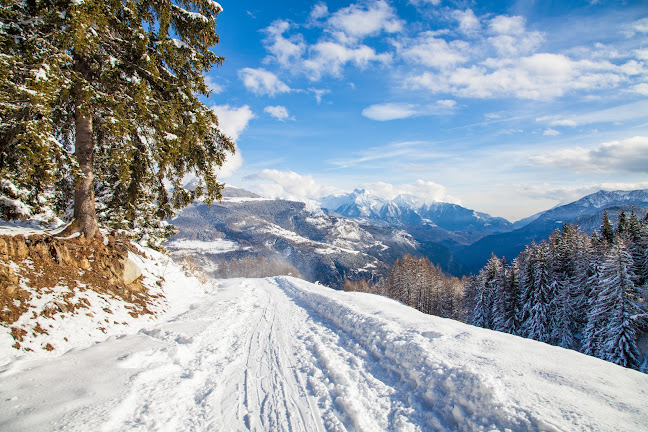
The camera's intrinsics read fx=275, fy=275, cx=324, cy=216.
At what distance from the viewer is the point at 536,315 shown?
94.8ft

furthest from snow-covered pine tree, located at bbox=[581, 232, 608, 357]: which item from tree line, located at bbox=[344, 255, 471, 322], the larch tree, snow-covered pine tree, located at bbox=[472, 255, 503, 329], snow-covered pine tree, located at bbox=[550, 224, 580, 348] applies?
the larch tree

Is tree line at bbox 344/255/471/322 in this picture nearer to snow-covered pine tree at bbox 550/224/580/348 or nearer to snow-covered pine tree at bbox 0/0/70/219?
snow-covered pine tree at bbox 550/224/580/348

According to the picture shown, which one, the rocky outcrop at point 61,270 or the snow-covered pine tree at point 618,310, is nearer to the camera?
the rocky outcrop at point 61,270

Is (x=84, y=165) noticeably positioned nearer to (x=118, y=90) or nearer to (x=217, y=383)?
(x=118, y=90)

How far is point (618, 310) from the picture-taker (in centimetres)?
2128

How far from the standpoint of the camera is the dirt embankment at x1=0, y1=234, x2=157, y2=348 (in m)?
5.48

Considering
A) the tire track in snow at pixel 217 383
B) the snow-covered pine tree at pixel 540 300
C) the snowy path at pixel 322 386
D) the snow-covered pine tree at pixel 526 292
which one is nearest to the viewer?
the snowy path at pixel 322 386

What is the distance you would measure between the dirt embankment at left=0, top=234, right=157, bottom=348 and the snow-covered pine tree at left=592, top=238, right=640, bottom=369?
3107cm

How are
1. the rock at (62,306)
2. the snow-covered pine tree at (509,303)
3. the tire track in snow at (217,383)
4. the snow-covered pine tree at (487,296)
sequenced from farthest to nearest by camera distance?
1. the snow-covered pine tree at (487,296)
2. the snow-covered pine tree at (509,303)
3. the rock at (62,306)
4. the tire track in snow at (217,383)

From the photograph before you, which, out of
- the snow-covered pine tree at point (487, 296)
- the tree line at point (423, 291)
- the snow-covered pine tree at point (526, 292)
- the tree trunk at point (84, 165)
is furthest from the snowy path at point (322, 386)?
the tree line at point (423, 291)

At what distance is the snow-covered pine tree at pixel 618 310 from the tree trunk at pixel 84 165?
3308cm

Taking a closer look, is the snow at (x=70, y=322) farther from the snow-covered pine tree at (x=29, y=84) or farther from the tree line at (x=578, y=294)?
the tree line at (x=578, y=294)

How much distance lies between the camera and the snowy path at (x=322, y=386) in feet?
11.9

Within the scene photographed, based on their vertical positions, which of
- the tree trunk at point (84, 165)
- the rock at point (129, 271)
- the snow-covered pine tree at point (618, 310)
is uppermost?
the tree trunk at point (84, 165)
